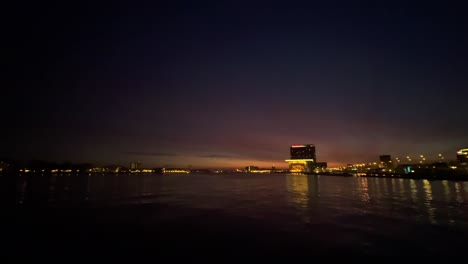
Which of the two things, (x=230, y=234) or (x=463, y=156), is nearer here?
(x=230, y=234)

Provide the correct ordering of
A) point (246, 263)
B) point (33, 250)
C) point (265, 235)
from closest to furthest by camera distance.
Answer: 1. point (246, 263)
2. point (33, 250)
3. point (265, 235)

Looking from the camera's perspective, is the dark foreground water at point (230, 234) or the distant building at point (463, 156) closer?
the dark foreground water at point (230, 234)

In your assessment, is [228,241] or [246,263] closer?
[246,263]

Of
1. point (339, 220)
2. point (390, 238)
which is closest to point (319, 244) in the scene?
point (390, 238)

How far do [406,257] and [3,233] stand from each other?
2783 centimetres

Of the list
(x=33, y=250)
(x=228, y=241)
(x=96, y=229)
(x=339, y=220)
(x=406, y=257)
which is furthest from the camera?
(x=339, y=220)

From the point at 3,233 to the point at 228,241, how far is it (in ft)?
56.8

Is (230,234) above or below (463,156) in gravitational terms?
below

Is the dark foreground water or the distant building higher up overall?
the distant building

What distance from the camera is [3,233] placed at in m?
20.5

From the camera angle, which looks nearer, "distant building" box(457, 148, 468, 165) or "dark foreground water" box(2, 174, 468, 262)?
"dark foreground water" box(2, 174, 468, 262)

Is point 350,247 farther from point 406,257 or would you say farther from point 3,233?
point 3,233

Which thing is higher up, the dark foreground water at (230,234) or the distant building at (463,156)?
the distant building at (463,156)

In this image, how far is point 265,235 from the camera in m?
19.8
